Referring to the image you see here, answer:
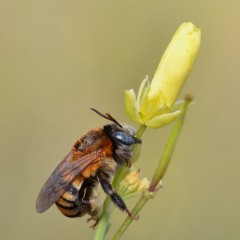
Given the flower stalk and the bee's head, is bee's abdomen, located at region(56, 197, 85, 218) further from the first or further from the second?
the bee's head

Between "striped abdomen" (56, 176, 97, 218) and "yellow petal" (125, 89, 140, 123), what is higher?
"yellow petal" (125, 89, 140, 123)

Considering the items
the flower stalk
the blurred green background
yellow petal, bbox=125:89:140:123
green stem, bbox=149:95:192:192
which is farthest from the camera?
the blurred green background

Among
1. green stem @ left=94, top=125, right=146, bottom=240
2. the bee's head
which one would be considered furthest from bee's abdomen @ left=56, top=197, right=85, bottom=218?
the bee's head

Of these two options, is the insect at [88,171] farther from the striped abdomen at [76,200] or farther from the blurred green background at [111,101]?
the blurred green background at [111,101]

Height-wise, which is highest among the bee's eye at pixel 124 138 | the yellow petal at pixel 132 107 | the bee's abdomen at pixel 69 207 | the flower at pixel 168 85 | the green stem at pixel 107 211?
the flower at pixel 168 85

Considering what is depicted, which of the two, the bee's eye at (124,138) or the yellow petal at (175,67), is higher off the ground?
the yellow petal at (175,67)

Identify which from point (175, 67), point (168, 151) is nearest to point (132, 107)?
point (175, 67)

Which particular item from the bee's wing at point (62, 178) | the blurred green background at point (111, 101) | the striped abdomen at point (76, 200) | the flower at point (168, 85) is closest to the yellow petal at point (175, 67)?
the flower at point (168, 85)

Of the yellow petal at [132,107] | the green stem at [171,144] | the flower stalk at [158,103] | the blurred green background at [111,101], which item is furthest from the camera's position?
the blurred green background at [111,101]

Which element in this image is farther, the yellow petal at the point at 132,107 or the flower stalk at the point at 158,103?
the yellow petal at the point at 132,107

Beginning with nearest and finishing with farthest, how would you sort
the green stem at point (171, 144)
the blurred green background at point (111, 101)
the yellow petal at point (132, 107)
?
the green stem at point (171, 144) < the yellow petal at point (132, 107) < the blurred green background at point (111, 101)
